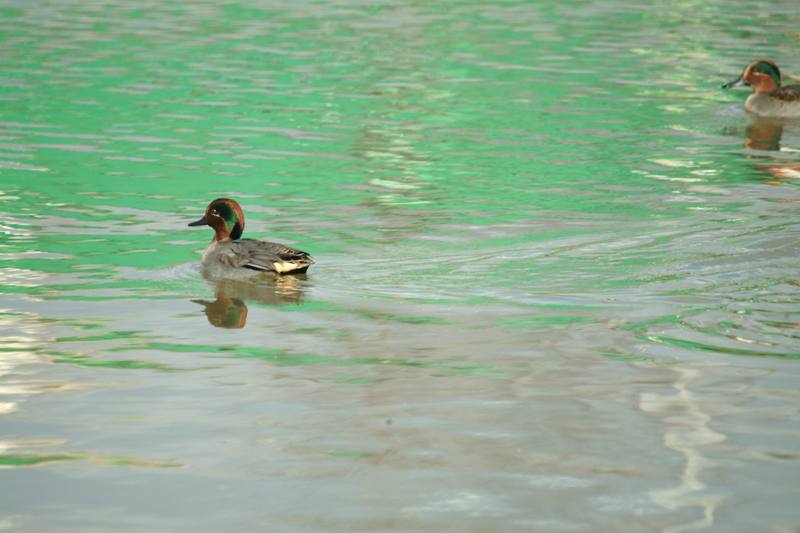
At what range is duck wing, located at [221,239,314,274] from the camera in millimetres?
11414

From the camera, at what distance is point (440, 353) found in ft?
30.9

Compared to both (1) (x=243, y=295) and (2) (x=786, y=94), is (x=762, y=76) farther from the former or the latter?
(1) (x=243, y=295)

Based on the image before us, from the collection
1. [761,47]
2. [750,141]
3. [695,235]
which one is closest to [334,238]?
[695,235]

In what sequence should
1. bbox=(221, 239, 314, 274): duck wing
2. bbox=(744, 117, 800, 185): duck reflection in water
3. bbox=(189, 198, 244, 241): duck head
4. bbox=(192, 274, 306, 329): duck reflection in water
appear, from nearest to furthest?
bbox=(192, 274, 306, 329): duck reflection in water
bbox=(221, 239, 314, 274): duck wing
bbox=(189, 198, 244, 241): duck head
bbox=(744, 117, 800, 185): duck reflection in water

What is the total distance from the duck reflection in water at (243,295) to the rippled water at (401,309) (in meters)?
0.03

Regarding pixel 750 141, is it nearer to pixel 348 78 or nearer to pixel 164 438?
pixel 348 78

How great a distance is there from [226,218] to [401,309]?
93.3 inches

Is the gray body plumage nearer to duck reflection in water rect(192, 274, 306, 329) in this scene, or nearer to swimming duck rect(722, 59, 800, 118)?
duck reflection in water rect(192, 274, 306, 329)

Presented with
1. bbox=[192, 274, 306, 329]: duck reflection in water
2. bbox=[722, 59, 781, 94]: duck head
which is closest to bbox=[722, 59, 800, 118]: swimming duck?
bbox=[722, 59, 781, 94]: duck head

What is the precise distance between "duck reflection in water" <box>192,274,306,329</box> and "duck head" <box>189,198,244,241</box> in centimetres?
60

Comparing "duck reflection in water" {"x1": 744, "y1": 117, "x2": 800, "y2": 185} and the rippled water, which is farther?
"duck reflection in water" {"x1": 744, "y1": 117, "x2": 800, "y2": 185}

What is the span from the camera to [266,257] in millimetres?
11586

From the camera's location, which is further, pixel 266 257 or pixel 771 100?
pixel 771 100

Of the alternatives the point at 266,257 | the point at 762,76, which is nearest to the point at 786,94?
the point at 762,76
